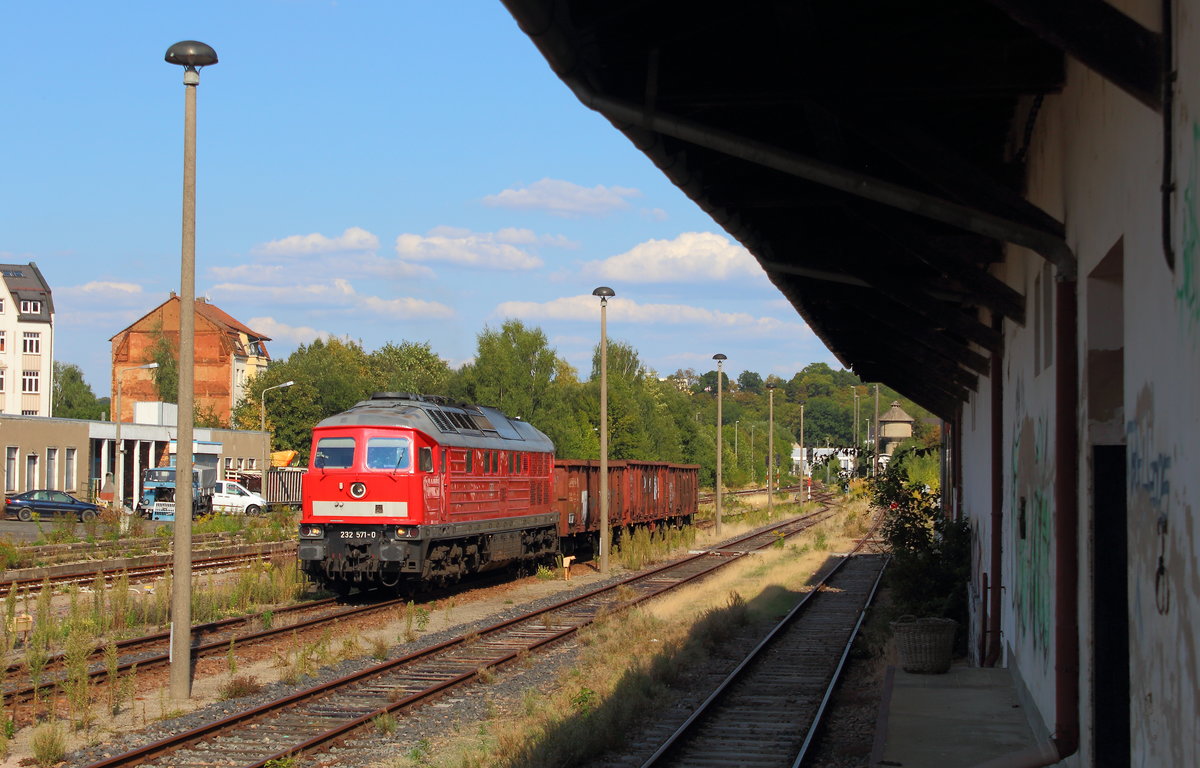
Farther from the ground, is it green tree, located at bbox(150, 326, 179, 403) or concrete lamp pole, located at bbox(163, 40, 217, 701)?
green tree, located at bbox(150, 326, 179, 403)

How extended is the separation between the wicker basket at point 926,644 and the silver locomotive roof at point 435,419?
993 centimetres

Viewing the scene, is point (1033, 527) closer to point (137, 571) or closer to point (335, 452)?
point (335, 452)

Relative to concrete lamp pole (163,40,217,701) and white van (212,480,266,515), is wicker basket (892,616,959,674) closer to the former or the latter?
concrete lamp pole (163,40,217,701)

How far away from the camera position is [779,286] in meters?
11.8

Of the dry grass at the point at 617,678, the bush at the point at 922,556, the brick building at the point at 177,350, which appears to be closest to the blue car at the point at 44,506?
the dry grass at the point at 617,678

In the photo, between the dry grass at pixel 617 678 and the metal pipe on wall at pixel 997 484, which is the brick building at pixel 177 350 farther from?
the metal pipe on wall at pixel 997 484

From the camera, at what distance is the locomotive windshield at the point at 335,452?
19719mm

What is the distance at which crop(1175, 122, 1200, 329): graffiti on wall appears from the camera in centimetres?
344

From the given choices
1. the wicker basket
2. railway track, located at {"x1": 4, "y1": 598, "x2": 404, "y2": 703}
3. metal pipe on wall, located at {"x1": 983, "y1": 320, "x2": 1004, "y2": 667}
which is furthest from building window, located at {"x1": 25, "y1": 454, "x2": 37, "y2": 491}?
metal pipe on wall, located at {"x1": 983, "y1": 320, "x2": 1004, "y2": 667}

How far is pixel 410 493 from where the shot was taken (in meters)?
19.1

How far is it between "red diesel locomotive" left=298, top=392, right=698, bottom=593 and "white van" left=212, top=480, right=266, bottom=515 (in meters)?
27.3

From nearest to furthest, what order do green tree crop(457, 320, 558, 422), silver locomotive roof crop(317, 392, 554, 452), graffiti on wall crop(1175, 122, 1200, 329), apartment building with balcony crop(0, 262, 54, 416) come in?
graffiti on wall crop(1175, 122, 1200, 329) → silver locomotive roof crop(317, 392, 554, 452) → green tree crop(457, 320, 558, 422) → apartment building with balcony crop(0, 262, 54, 416)

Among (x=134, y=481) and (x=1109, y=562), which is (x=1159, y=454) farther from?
(x=134, y=481)

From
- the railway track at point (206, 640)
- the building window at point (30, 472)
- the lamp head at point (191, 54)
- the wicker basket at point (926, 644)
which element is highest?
the lamp head at point (191, 54)
